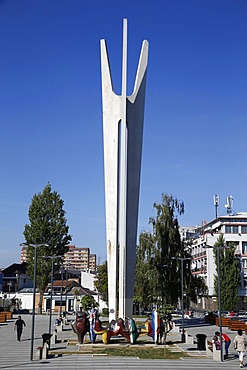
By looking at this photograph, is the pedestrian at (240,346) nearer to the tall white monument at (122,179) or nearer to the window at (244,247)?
the tall white monument at (122,179)

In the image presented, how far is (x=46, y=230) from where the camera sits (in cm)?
6100

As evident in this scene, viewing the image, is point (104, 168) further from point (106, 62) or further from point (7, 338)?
point (7, 338)

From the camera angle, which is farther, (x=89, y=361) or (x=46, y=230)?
(x=46, y=230)

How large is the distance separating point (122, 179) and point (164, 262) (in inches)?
665

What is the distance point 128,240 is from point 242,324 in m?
13.4

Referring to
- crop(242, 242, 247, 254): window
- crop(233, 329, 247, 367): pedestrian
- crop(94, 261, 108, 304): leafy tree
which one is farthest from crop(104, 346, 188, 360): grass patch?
crop(242, 242, 247, 254): window

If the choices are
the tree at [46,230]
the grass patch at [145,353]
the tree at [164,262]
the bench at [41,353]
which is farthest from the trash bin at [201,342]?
the tree at [46,230]

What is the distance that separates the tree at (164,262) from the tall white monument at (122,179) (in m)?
13.4

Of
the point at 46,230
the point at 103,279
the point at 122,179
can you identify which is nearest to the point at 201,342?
the point at 122,179

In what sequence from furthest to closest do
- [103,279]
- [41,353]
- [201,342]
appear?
[103,279], [201,342], [41,353]

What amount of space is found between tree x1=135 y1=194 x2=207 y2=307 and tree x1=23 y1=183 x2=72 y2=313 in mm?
14220

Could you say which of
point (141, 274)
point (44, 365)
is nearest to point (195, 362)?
point (44, 365)

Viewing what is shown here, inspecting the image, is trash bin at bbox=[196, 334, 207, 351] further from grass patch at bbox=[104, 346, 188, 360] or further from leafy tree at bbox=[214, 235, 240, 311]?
leafy tree at bbox=[214, 235, 240, 311]

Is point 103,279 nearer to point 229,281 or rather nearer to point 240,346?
point 229,281
